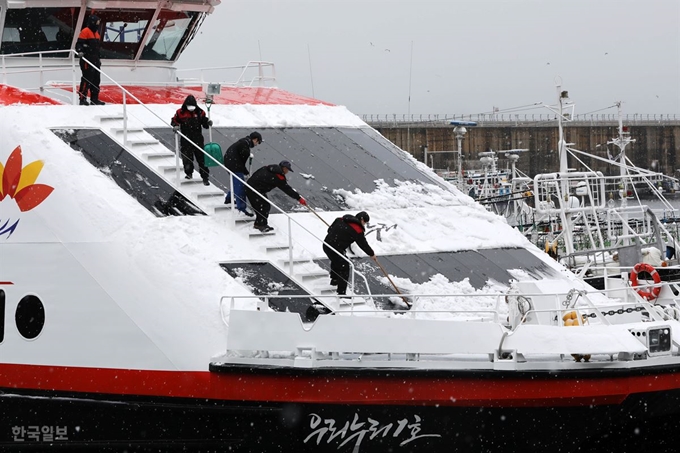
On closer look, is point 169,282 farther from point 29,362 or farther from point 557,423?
point 557,423

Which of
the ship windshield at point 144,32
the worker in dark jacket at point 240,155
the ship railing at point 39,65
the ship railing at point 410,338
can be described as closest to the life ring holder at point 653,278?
the ship railing at point 410,338

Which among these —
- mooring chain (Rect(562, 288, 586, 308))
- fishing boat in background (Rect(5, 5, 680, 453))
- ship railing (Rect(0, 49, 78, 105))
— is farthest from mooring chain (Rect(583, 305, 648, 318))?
ship railing (Rect(0, 49, 78, 105))

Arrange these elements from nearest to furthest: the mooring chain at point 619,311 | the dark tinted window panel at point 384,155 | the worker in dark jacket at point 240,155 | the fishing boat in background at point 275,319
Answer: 1. the fishing boat in background at point 275,319
2. the mooring chain at point 619,311
3. the worker in dark jacket at point 240,155
4. the dark tinted window panel at point 384,155

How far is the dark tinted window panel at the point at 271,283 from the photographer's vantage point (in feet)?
28.5

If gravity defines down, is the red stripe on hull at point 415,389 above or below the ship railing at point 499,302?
below

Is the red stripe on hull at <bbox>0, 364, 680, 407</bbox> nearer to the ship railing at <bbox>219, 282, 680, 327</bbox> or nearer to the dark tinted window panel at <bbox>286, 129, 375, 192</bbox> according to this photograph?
the ship railing at <bbox>219, 282, 680, 327</bbox>

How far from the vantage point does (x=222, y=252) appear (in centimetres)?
902

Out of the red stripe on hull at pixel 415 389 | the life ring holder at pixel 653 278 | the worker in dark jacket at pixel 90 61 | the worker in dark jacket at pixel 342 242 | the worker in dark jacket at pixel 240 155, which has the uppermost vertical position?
the worker in dark jacket at pixel 90 61

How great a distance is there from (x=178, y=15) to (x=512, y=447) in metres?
7.77

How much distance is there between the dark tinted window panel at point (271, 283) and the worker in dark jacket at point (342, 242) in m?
0.38

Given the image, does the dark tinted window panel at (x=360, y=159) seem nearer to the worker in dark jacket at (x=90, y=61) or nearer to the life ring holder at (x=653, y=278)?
the worker in dark jacket at (x=90, y=61)

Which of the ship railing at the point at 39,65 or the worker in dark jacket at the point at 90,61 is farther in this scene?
the ship railing at the point at 39,65

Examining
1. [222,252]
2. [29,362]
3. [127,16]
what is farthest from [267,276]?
[127,16]

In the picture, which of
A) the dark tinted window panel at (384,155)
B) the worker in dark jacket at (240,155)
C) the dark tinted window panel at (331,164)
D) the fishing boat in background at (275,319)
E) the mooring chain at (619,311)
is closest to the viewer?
the fishing boat in background at (275,319)
